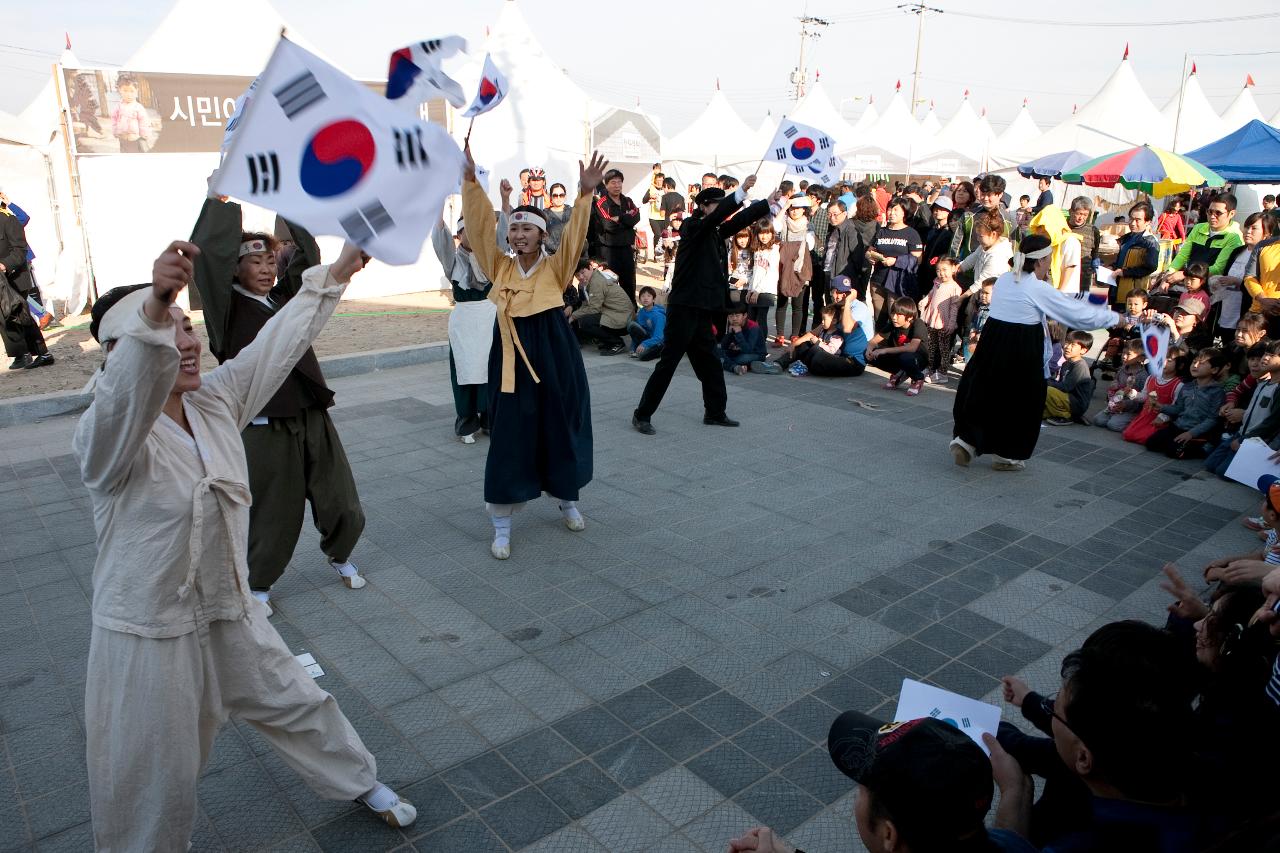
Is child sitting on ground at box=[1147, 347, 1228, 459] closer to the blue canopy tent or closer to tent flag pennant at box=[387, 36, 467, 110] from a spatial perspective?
tent flag pennant at box=[387, 36, 467, 110]

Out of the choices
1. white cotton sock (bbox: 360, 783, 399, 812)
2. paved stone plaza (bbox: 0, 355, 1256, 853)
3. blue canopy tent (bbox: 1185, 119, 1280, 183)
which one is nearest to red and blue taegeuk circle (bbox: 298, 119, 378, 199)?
white cotton sock (bbox: 360, 783, 399, 812)

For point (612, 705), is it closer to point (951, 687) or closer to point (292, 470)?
point (951, 687)

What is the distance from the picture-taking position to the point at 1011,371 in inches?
245

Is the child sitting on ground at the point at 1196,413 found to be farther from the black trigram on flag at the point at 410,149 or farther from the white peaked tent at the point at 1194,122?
the white peaked tent at the point at 1194,122

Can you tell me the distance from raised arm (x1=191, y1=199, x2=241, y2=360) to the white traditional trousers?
1.81 metres

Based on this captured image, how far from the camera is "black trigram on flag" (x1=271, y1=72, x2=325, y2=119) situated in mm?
2168

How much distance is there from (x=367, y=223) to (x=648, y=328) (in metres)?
8.16

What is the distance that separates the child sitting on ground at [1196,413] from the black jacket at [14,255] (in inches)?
448

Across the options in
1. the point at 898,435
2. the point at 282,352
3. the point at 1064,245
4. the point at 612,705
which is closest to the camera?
the point at 282,352

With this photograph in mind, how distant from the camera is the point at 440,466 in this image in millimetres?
6562

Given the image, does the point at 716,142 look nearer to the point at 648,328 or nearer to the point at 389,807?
the point at 648,328

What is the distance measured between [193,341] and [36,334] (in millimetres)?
9581

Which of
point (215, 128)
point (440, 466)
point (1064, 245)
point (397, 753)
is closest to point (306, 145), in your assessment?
point (397, 753)

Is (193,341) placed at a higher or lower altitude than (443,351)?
higher
